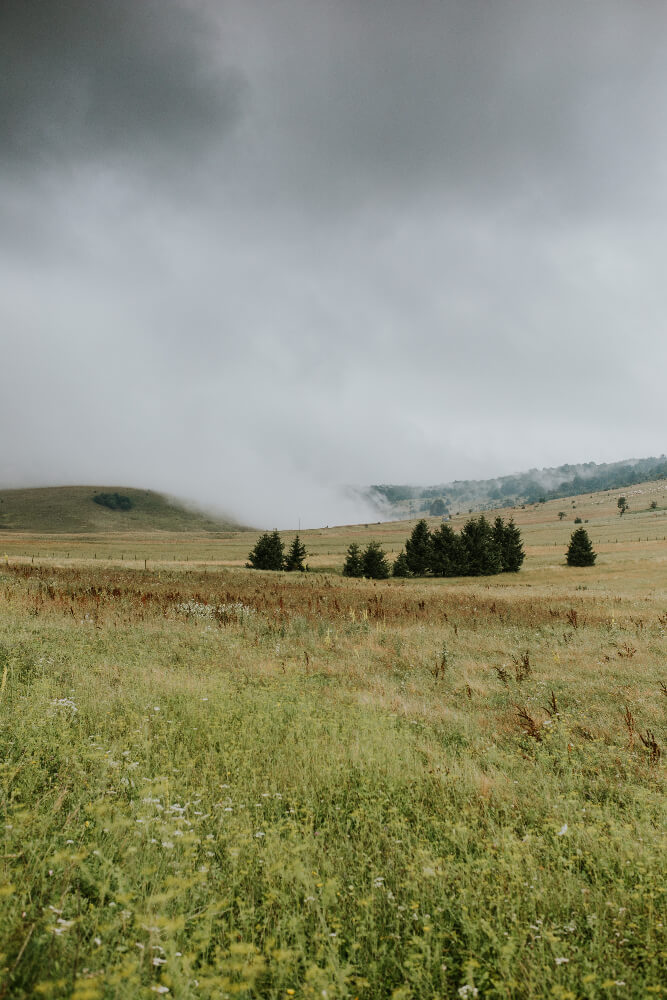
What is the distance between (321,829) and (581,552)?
7613cm

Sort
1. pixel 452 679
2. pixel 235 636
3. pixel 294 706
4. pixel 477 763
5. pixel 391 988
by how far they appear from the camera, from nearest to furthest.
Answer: pixel 391 988
pixel 477 763
pixel 294 706
pixel 452 679
pixel 235 636

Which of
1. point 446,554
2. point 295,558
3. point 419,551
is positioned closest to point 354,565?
point 295,558

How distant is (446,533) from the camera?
6856 cm

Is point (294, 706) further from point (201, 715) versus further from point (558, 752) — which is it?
point (558, 752)

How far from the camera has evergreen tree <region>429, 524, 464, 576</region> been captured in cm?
6781

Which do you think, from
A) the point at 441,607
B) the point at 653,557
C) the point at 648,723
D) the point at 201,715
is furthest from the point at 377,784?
the point at 653,557

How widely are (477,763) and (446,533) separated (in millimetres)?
64588

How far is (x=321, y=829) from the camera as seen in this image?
431 cm

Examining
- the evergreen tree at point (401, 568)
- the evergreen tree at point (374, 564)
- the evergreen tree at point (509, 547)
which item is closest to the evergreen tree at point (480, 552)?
the evergreen tree at point (509, 547)

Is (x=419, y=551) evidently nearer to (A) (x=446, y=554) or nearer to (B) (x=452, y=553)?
(A) (x=446, y=554)

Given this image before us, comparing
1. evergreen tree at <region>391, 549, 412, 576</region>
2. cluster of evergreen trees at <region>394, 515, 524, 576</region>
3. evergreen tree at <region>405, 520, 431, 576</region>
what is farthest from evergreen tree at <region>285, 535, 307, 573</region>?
evergreen tree at <region>405, 520, 431, 576</region>

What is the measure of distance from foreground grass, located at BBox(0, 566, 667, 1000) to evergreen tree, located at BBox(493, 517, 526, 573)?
2588 inches

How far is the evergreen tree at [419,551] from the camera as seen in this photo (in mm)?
69000

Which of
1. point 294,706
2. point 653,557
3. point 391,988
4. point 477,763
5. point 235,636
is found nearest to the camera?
point 391,988
